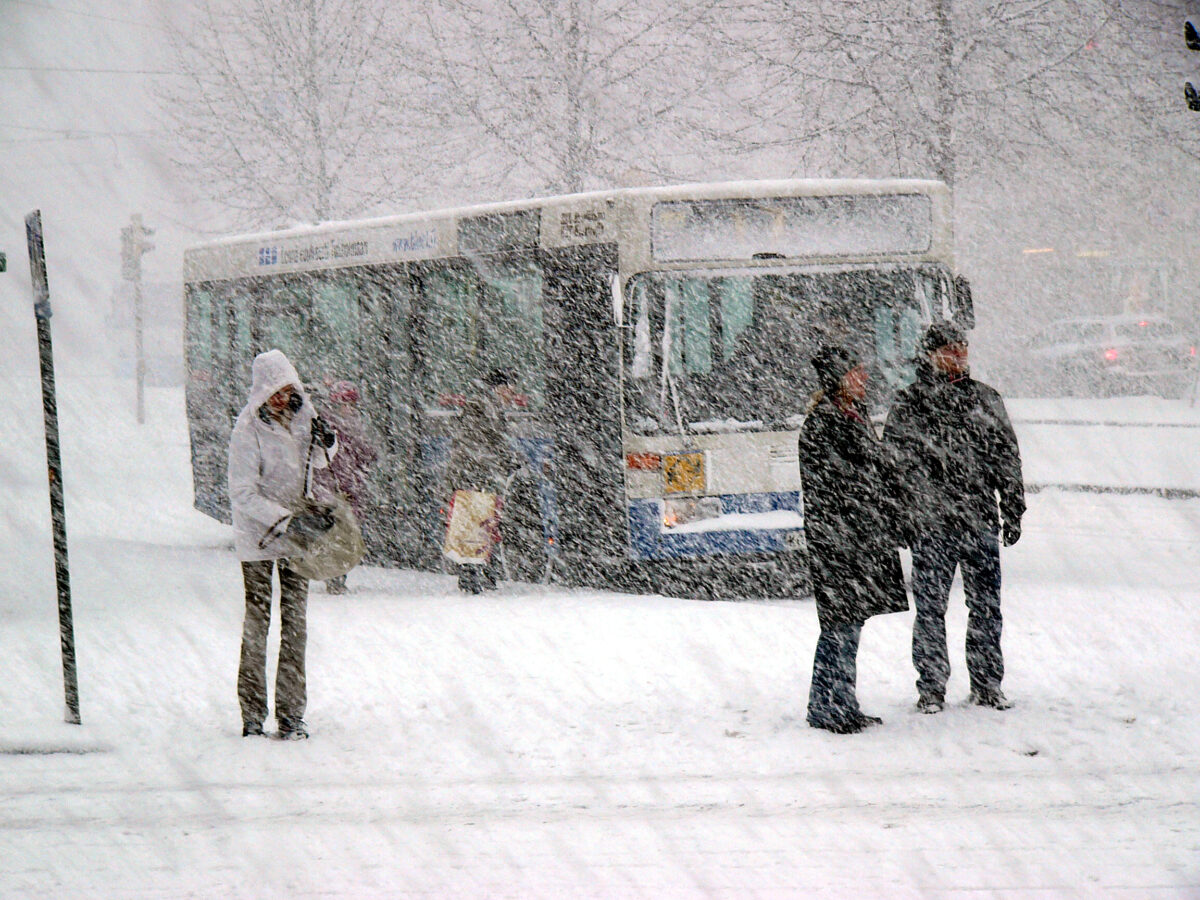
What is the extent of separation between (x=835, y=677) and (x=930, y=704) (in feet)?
1.87

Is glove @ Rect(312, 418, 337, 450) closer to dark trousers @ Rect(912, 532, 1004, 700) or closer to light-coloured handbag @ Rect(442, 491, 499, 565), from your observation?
dark trousers @ Rect(912, 532, 1004, 700)

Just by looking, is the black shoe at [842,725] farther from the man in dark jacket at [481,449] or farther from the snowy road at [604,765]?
the man in dark jacket at [481,449]

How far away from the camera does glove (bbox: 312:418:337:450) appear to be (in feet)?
22.0

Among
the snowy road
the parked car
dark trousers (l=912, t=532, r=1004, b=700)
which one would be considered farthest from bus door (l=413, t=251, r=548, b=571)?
the parked car

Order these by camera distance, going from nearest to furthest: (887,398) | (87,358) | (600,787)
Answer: (600,787) → (887,398) → (87,358)

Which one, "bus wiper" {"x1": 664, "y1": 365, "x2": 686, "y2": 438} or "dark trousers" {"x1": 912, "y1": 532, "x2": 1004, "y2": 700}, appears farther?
"bus wiper" {"x1": 664, "y1": 365, "x2": 686, "y2": 438}

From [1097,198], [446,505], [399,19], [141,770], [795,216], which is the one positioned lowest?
[141,770]

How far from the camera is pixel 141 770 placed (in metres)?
6.19

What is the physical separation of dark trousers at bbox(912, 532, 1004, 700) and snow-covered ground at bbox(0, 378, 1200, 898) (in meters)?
0.21

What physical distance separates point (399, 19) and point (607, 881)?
22308 mm

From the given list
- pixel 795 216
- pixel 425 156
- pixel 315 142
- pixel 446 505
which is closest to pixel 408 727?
pixel 446 505

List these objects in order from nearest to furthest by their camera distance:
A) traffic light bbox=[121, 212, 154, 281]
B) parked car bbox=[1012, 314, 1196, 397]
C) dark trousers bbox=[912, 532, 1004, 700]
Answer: dark trousers bbox=[912, 532, 1004, 700]
traffic light bbox=[121, 212, 154, 281]
parked car bbox=[1012, 314, 1196, 397]

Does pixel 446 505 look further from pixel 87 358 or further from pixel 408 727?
pixel 87 358

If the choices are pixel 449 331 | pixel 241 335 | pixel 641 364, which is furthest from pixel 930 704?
pixel 241 335
